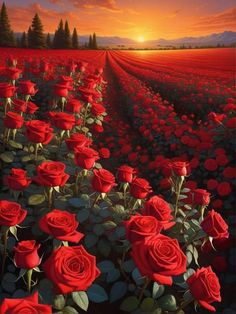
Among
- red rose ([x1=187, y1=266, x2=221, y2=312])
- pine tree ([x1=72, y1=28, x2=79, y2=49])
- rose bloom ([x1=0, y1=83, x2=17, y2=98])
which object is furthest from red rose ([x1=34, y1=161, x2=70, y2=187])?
pine tree ([x1=72, y1=28, x2=79, y2=49])

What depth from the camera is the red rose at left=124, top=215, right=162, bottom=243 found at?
51.9 inches

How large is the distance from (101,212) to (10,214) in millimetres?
549

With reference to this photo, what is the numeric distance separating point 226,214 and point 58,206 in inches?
75.3

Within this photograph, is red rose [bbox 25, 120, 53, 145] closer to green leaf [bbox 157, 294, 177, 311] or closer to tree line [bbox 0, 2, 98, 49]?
green leaf [bbox 157, 294, 177, 311]

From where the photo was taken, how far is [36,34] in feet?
14.3

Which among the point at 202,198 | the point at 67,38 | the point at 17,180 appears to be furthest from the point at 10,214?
the point at 67,38

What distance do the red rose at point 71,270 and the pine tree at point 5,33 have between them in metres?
3.51

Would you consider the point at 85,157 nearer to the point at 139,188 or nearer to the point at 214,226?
the point at 139,188

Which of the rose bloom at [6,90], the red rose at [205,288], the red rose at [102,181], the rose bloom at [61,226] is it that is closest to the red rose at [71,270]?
the rose bloom at [61,226]

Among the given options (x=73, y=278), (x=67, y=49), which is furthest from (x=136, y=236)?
(x=67, y=49)

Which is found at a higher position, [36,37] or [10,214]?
[36,37]

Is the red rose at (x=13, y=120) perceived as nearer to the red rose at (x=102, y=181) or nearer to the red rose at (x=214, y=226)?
the red rose at (x=102, y=181)

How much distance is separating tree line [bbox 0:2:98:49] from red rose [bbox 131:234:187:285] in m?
3.51

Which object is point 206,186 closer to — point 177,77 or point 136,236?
point 136,236
